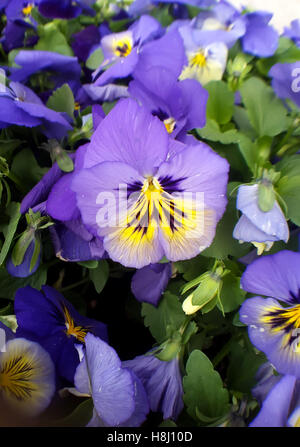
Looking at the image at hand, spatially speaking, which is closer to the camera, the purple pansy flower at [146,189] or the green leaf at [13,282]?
the purple pansy flower at [146,189]

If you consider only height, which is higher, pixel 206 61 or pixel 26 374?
pixel 206 61

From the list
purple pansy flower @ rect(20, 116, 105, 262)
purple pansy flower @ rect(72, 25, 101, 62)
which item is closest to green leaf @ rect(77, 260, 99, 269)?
purple pansy flower @ rect(20, 116, 105, 262)

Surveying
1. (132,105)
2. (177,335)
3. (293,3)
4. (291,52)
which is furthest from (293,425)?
(293,3)

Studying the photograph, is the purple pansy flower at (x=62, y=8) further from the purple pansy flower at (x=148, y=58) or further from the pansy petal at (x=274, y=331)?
the pansy petal at (x=274, y=331)

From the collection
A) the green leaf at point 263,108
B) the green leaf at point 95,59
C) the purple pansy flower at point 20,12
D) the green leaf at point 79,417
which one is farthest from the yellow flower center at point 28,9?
the green leaf at point 79,417

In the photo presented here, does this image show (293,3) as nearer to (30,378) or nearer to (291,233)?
(291,233)

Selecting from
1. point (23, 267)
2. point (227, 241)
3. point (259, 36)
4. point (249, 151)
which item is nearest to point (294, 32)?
point (259, 36)

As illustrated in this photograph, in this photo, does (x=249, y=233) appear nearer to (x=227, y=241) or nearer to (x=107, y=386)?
(x=227, y=241)
